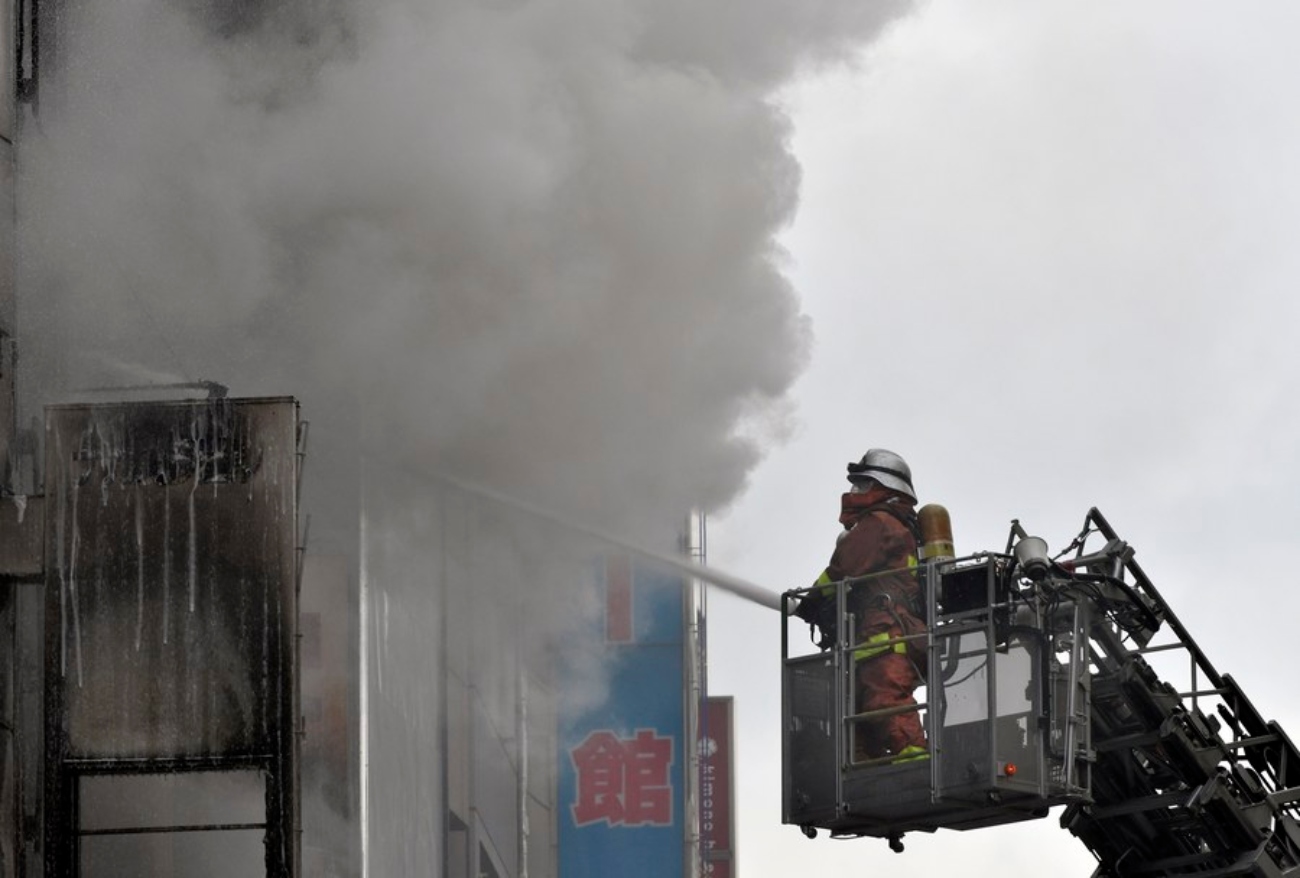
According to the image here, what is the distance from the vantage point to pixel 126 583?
17.3 meters

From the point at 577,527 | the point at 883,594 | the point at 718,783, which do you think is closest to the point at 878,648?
the point at 883,594

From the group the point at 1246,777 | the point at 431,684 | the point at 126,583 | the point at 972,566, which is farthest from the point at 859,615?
the point at 431,684

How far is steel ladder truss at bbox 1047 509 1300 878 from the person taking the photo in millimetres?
13484

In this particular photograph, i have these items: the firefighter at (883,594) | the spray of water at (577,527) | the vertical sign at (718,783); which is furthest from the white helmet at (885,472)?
the vertical sign at (718,783)

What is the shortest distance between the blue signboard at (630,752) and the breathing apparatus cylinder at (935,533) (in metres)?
12.8

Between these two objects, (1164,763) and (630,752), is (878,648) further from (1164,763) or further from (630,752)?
A: (630,752)

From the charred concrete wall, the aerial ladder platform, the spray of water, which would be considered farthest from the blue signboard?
the aerial ladder platform

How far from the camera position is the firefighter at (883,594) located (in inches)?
534

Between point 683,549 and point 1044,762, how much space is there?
38.3ft

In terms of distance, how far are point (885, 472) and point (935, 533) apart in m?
0.45

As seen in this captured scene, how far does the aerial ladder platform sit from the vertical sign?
16.6 metres

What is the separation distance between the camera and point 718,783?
30.8 meters

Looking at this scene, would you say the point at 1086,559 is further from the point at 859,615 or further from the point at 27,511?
the point at 27,511

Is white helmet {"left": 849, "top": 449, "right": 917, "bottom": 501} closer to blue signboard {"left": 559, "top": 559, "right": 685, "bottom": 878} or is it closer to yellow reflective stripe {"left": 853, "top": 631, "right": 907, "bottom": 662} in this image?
yellow reflective stripe {"left": 853, "top": 631, "right": 907, "bottom": 662}
